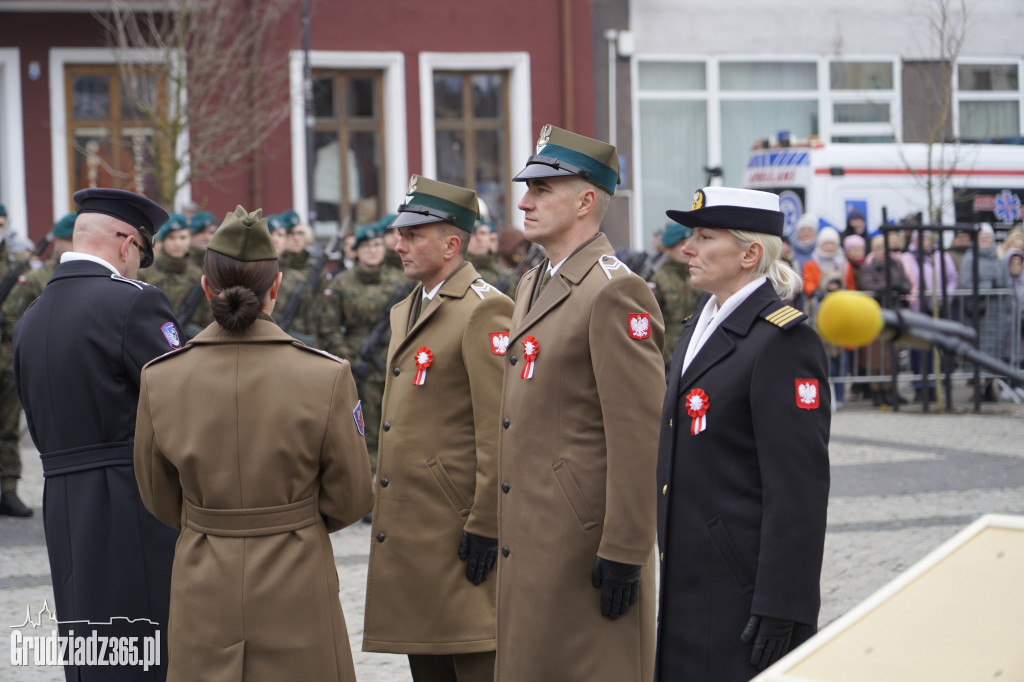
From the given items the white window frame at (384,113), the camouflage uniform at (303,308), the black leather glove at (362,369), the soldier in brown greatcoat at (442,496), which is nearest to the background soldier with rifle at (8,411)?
the camouflage uniform at (303,308)

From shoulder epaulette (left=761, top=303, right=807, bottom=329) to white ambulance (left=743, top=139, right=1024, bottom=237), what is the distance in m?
14.3

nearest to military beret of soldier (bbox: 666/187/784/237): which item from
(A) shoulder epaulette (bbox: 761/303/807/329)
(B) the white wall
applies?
(A) shoulder epaulette (bbox: 761/303/807/329)

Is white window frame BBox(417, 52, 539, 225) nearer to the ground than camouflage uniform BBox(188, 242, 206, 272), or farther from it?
farther from it

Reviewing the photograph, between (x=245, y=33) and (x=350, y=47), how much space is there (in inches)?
80.8

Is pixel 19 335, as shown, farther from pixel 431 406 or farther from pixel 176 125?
pixel 176 125

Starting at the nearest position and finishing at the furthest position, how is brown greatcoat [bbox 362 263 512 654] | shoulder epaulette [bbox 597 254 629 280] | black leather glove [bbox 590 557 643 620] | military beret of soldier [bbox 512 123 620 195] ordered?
1. black leather glove [bbox 590 557 643 620]
2. shoulder epaulette [bbox 597 254 629 280]
3. military beret of soldier [bbox 512 123 620 195]
4. brown greatcoat [bbox 362 263 512 654]

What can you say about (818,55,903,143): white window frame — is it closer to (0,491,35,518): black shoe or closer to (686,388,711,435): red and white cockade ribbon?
(0,491,35,518): black shoe

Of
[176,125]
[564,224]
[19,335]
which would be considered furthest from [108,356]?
[176,125]

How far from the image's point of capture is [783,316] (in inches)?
140

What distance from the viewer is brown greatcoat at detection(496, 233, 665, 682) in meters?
3.86

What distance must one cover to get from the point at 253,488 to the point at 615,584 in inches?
43.7

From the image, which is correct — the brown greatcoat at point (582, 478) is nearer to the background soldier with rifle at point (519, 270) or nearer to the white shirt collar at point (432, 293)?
the white shirt collar at point (432, 293)

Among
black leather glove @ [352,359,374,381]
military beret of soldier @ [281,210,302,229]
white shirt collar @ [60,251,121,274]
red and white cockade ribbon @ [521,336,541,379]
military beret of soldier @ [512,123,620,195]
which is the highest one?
military beret of soldier @ [281,210,302,229]

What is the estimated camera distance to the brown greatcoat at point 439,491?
15.4 feet
